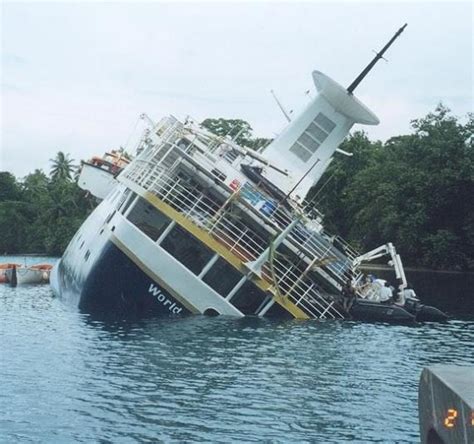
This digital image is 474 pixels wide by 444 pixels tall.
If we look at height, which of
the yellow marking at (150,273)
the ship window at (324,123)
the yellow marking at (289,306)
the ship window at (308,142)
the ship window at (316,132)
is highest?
the ship window at (324,123)

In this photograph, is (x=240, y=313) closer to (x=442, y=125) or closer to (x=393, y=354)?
(x=393, y=354)

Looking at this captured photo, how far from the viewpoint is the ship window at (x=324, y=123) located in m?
40.4

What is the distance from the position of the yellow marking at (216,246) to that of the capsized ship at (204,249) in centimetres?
4

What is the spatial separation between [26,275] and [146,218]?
2648cm

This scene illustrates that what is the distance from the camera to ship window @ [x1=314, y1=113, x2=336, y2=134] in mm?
40375

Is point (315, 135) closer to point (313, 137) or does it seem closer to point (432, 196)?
point (313, 137)

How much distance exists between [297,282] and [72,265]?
14706 mm

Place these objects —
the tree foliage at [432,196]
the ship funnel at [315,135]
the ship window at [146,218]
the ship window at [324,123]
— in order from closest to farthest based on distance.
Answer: the ship window at [146,218] → the ship funnel at [315,135] → the ship window at [324,123] → the tree foliage at [432,196]

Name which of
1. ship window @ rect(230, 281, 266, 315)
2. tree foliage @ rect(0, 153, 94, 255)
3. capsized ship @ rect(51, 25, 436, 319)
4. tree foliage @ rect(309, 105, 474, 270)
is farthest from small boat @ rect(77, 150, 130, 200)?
tree foliage @ rect(0, 153, 94, 255)

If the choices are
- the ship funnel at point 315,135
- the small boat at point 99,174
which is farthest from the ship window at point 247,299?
the small boat at point 99,174

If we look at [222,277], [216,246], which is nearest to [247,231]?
[216,246]

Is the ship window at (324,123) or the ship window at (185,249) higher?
the ship window at (324,123)

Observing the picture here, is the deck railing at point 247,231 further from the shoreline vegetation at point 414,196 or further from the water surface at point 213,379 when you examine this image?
the shoreline vegetation at point 414,196

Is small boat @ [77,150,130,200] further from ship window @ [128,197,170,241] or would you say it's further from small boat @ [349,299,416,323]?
small boat @ [349,299,416,323]
